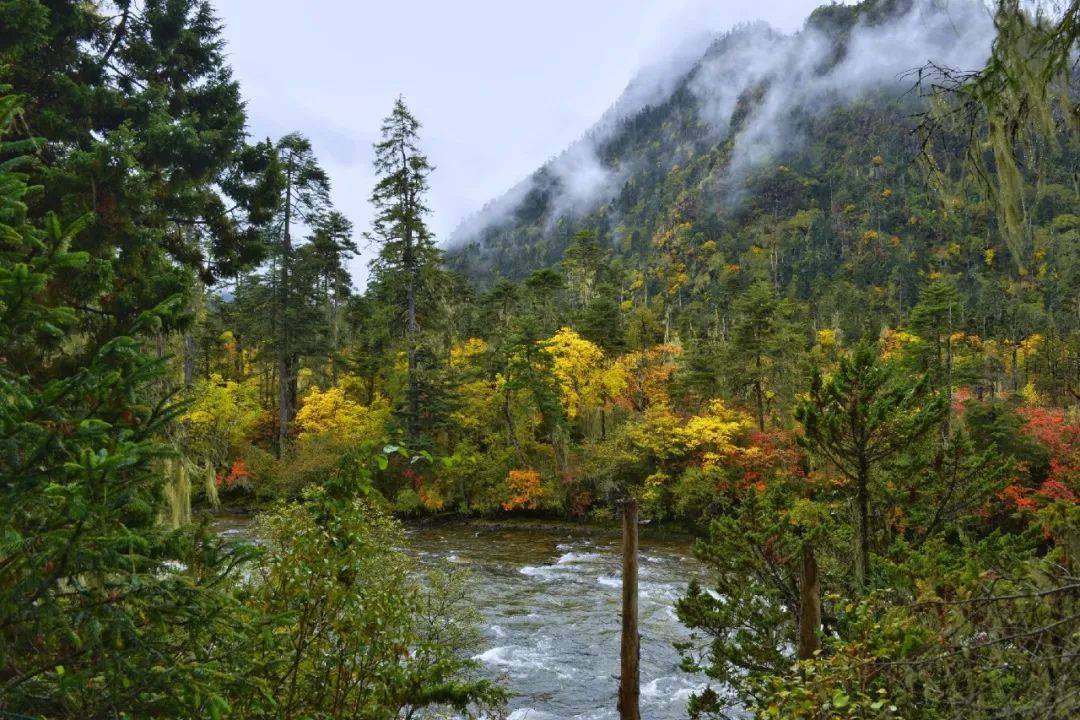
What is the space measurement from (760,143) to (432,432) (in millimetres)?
123255

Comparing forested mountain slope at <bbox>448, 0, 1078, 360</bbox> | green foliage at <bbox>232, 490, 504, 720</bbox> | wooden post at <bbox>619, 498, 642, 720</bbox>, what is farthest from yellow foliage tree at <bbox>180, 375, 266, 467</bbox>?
green foliage at <bbox>232, 490, 504, 720</bbox>

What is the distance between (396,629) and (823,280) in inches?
3118

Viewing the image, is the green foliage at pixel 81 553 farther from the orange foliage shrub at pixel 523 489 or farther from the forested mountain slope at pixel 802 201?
the forested mountain slope at pixel 802 201

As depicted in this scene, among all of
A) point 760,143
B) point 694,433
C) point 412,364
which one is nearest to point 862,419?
point 694,433

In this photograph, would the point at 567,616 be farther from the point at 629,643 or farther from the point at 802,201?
the point at 802,201

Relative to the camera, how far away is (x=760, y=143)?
132125 millimetres

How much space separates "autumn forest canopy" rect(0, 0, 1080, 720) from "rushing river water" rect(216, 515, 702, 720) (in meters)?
0.92

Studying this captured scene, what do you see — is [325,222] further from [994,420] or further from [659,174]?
[659,174]

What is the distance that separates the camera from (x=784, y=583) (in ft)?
29.7

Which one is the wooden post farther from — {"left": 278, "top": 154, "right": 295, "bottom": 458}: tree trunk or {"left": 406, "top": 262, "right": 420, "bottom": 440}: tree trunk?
{"left": 278, "top": 154, "right": 295, "bottom": 458}: tree trunk

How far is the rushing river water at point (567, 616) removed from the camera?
12500 mm

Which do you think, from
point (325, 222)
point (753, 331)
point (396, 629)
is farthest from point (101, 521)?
point (325, 222)

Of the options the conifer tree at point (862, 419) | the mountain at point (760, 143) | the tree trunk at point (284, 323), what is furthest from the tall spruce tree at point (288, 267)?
the mountain at point (760, 143)

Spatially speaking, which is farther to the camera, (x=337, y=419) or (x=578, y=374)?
(x=337, y=419)
